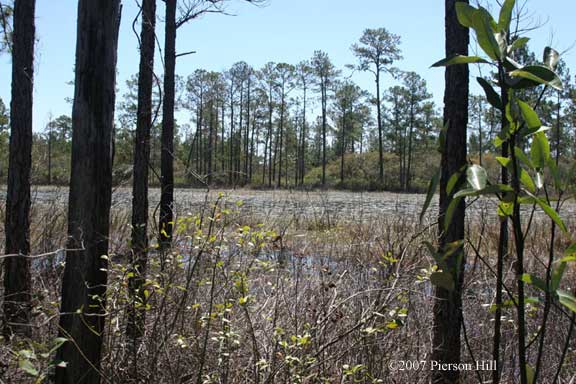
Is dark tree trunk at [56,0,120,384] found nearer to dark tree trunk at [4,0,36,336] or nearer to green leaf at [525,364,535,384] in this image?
green leaf at [525,364,535,384]

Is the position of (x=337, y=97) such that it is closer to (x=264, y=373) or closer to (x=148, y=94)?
(x=148, y=94)

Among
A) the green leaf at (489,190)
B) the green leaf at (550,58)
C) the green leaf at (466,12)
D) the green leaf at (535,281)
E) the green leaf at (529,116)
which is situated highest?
the green leaf at (466,12)

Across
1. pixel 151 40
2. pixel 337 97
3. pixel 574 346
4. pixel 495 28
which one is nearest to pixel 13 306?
pixel 151 40

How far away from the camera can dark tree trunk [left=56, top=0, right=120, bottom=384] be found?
6.21 ft

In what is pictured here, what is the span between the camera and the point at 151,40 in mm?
5695

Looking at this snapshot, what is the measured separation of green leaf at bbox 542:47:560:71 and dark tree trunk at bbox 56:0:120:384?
5.55 ft

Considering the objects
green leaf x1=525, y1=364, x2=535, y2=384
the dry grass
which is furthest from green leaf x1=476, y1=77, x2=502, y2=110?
the dry grass

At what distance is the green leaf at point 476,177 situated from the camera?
27.4 inches

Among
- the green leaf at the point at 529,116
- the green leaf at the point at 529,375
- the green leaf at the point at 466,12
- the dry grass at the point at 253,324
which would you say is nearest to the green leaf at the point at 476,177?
the green leaf at the point at 529,116

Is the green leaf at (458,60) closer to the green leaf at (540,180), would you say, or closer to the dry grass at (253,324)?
the green leaf at (540,180)

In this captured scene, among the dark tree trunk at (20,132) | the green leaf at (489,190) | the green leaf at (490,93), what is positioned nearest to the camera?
the green leaf at (489,190)

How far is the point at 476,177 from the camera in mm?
716

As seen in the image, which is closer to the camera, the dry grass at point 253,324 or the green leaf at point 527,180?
the green leaf at point 527,180

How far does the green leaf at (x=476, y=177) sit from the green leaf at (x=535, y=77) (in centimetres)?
15
